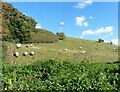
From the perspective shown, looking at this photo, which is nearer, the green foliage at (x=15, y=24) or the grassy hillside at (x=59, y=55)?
the grassy hillside at (x=59, y=55)

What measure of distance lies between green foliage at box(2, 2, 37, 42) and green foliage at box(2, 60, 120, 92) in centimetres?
1095

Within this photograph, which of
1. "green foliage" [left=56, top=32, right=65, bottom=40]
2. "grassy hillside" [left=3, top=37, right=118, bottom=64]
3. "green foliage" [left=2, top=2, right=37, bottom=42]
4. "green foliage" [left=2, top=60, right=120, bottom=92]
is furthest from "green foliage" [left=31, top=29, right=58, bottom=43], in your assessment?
"green foliage" [left=2, top=60, right=120, bottom=92]

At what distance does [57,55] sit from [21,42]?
120 inches

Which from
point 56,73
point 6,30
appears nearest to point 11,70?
point 56,73

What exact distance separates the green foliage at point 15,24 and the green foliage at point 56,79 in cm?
1095

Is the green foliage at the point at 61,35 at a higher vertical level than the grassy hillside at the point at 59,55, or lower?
higher

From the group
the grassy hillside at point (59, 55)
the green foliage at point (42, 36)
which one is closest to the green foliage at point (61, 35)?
the grassy hillside at point (59, 55)

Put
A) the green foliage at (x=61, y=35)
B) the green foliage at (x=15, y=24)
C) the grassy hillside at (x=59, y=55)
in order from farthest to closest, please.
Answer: the green foliage at (x=61, y=35) → the green foliage at (x=15, y=24) → the grassy hillside at (x=59, y=55)

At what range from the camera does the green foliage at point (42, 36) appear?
22848 mm

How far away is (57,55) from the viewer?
19906 mm

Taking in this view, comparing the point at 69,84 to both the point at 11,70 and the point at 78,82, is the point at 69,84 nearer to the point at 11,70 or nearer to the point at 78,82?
the point at 78,82

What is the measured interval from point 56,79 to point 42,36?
52.7 ft

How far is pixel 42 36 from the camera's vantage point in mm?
23719

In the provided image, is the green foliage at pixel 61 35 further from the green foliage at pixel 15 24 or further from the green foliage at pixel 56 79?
the green foliage at pixel 56 79
